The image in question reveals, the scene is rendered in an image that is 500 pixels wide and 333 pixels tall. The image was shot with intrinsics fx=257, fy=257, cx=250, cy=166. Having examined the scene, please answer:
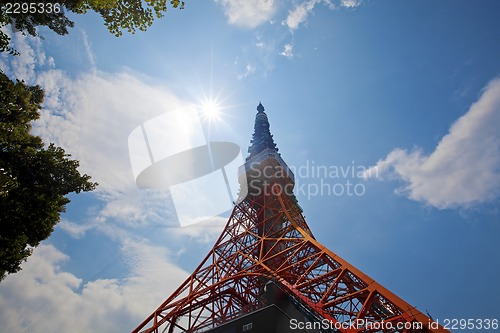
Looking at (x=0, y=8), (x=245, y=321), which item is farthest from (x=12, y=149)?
(x=245, y=321)

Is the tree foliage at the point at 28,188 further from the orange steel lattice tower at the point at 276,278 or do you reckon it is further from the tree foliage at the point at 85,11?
the orange steel lattice tower at the point at 276,278

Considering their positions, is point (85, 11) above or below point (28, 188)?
above

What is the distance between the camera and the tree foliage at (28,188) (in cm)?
799

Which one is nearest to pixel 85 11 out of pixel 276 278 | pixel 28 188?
pixel 28 188

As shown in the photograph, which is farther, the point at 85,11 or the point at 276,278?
the point at 276,278

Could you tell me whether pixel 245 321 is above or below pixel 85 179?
below

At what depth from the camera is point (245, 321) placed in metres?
10.9

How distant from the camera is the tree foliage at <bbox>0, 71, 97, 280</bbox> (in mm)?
7988

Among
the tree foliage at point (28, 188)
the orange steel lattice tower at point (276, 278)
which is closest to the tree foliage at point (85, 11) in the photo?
the tree foliage at point (28, 188)

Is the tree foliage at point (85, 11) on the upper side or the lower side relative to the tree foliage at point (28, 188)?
upper

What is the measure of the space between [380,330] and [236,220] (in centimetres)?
1362

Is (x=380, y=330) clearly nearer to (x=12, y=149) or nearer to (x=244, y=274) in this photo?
(x=244, y=274)

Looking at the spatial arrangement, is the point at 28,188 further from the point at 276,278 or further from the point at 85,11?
the point at 276,278

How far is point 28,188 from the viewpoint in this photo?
28.9 ft
